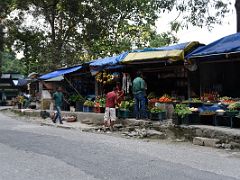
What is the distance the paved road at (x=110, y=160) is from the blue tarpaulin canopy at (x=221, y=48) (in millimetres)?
3278

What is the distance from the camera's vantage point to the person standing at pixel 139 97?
50.2 feet

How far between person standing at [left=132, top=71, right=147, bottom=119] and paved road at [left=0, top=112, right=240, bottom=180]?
3.15 metres

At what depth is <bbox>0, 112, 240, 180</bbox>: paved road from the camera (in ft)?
24.1

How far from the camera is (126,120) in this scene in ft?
52.6

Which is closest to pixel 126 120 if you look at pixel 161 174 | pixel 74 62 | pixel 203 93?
pixel 203 93

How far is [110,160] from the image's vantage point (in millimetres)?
8875

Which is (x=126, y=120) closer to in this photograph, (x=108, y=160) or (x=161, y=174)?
(x=108, y=160)

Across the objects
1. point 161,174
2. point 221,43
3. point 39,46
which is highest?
point 39,46

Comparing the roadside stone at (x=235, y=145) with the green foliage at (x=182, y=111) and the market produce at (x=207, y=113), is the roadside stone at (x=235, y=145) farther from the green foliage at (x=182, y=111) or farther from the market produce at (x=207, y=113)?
the green foliage at (x=182, y=111)

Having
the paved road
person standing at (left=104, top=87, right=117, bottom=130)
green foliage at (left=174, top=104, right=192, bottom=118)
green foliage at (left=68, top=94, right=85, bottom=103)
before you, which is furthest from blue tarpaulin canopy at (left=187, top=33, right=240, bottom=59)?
green foliage at (left=68, top=94, right=85, bottom=103)

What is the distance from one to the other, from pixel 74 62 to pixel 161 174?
27.3m

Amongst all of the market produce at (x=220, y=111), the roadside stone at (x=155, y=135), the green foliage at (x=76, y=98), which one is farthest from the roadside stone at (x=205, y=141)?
the green foliage at (x=76, y=98)

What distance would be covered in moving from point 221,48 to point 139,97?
3.79 metres

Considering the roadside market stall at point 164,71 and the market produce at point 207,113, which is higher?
the roadside market stall at point 164,71
